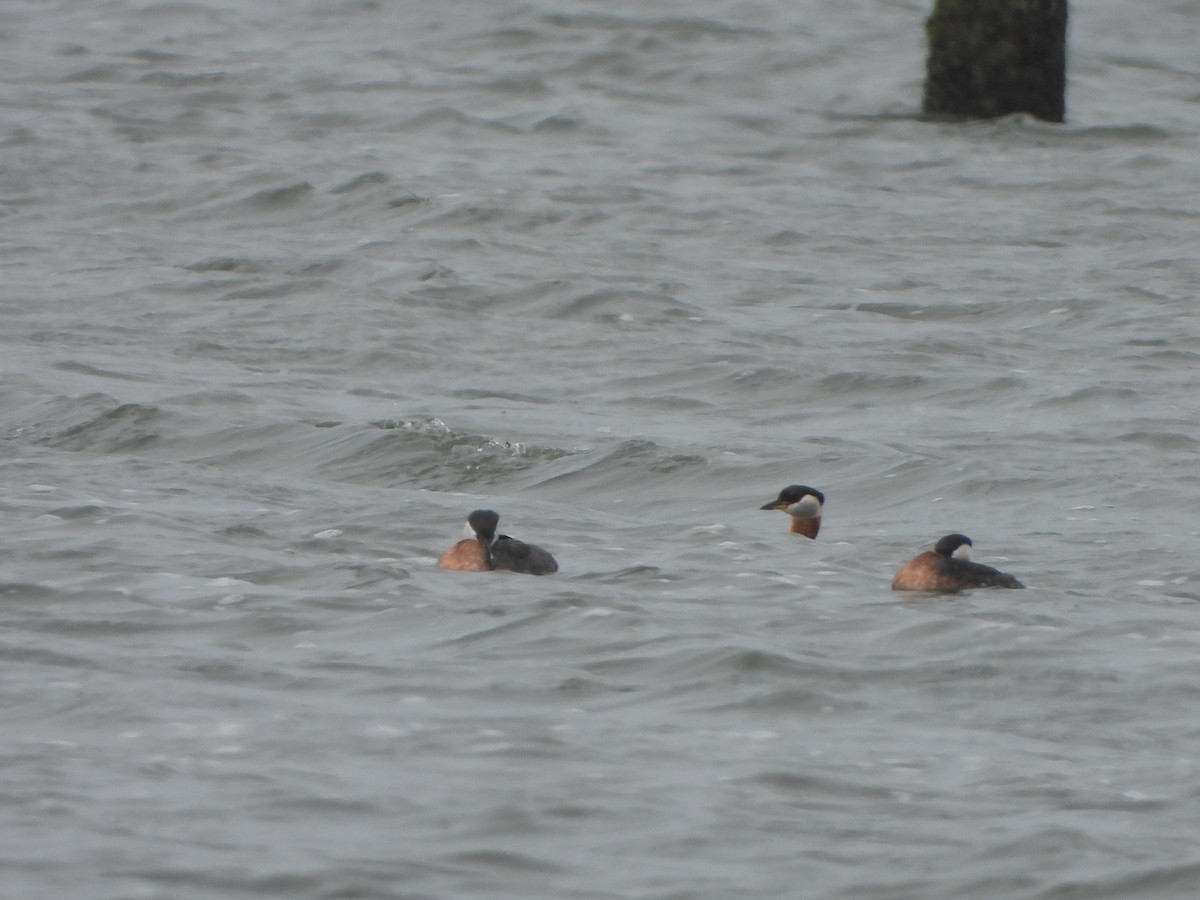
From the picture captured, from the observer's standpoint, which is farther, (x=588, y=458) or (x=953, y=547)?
(x=588, y=458)

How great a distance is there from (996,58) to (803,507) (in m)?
13.0

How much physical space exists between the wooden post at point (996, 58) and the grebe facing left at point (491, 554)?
13871mm

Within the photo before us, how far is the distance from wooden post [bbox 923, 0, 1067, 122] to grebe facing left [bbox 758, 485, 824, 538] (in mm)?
11952

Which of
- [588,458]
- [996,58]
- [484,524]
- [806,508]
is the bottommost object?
[588,458]

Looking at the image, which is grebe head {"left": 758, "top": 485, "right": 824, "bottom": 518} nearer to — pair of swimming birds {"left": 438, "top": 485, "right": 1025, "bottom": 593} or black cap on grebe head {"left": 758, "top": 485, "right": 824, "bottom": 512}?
black cap on grebe head {"left": 758, "top": 485, "right": 824, "bottom": 512}

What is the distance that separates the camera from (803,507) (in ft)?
43.1

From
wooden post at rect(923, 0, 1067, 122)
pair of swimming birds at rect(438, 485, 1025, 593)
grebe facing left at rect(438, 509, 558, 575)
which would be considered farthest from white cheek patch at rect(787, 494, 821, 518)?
wooden post at rect(923, 0, 1067, 122)

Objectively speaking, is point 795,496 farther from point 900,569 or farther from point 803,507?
point 900,569

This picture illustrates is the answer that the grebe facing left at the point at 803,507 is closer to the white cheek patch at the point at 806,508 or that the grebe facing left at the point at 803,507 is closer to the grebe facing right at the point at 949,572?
the white cheek patch at the point at 806,508

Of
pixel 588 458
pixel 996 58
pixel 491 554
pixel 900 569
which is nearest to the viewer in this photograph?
pixel 491 554

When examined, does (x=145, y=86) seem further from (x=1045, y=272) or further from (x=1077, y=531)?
(x=1077, y=531)

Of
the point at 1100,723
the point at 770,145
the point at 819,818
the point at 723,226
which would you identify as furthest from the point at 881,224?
the point at 819,818

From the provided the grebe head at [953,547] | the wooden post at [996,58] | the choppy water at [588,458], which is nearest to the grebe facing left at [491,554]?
the choppy water at [588,458]

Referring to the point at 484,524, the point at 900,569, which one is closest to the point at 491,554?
the point at 484,524
